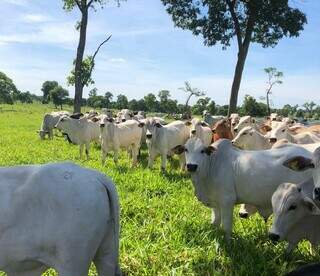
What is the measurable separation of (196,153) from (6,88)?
363 feet

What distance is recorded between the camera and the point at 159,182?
34.8 ft

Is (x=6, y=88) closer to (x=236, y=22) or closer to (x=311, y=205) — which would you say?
(x=236, y=22)

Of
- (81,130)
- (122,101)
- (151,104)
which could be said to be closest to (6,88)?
(122,101)

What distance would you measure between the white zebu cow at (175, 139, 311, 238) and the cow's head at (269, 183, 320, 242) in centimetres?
85

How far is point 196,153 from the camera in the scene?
736 cm

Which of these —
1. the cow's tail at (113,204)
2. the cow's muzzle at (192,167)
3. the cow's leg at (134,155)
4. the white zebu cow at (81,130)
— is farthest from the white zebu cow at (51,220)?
the white zebu cow at (81,130)

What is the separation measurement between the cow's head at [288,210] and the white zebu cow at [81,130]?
11.3 meters

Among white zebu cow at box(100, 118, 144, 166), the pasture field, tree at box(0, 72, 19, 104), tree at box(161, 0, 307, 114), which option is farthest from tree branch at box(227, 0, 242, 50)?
tree at box(0, 72, 19, 104)

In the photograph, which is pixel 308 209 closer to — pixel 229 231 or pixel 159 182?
pixel 229 231

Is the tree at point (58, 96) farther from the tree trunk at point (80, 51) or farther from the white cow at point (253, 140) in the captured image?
the white cow at point (253, 140)

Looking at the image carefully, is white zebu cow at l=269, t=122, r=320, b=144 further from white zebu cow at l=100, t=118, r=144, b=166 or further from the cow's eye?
the cow's eye

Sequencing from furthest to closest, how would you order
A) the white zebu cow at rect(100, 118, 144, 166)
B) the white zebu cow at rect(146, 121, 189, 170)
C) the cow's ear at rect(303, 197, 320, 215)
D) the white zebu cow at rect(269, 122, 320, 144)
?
the white zebu cow at rect(100, 118, 144, 166)
the white zebu cow at rect(146, 121, 189, 170)
the white zebu cow at rect(269, 122, 320, 144)
the cow's ear at rect(303, 197, 320, 215)

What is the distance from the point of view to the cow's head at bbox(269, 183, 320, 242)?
18.5ft

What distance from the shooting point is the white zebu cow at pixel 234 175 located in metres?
6.64
